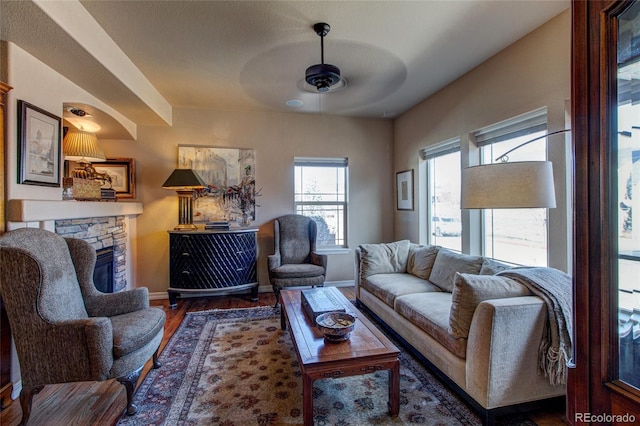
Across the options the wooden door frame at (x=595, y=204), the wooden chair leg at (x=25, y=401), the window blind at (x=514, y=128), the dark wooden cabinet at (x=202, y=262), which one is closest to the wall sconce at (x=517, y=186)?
the wooden door frame at (x=595, y=204)

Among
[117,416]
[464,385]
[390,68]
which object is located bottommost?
[117,416]

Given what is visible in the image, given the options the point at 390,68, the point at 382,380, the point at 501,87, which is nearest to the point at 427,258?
the point at 382,380

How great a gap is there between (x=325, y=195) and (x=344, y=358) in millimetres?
3270

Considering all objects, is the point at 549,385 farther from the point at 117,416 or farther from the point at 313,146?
the point at 313,146

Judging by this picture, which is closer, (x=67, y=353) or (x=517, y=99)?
(x=67, y=353)

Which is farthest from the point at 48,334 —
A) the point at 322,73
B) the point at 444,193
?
the point at 444,193

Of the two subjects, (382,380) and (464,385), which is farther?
(382,380)

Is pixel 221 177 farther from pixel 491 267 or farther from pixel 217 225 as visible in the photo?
pixel 491 267

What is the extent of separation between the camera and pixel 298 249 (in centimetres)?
423

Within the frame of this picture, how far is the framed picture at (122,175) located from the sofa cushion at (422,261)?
3.72m

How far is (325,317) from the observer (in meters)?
2.02

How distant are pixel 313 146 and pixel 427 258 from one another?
240cm

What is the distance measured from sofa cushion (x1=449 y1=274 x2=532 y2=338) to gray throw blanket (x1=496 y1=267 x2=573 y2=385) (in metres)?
0.08

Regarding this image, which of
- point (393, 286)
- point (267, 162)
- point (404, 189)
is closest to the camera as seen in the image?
point (393, 286)
